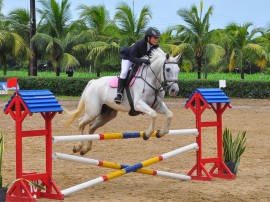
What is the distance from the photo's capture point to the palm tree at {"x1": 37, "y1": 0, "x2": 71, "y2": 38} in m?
32.5

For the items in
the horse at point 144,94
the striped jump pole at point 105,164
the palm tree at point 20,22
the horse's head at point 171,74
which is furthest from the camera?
the palm tree at point 20,22

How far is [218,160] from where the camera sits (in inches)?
365

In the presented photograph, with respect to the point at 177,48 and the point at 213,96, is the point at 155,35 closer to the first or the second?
the point at 213,96

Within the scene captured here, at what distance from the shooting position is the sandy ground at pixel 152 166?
7.68m

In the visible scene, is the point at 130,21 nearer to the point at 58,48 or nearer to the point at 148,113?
the point at 58,48

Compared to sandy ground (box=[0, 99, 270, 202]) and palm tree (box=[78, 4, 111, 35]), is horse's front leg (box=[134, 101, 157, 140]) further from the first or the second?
palm tree (box=[78, 4, 111, 35])

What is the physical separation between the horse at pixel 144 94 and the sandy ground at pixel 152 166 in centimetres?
72

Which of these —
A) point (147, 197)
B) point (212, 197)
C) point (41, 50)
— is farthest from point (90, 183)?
point (41, 50)

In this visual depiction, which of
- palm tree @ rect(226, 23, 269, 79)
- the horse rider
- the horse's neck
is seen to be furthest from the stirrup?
palm tree @ rect(226, 23, 269, 79)

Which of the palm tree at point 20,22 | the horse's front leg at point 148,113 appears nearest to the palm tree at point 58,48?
the palm tree at point 20,22

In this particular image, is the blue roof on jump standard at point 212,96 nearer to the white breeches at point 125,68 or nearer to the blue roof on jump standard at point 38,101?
the white breeches at point 125,68

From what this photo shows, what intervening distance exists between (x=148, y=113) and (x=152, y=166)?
217 centimetres

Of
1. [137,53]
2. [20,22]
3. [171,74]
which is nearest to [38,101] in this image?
[171,74]

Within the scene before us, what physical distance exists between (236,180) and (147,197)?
6.44 feet
